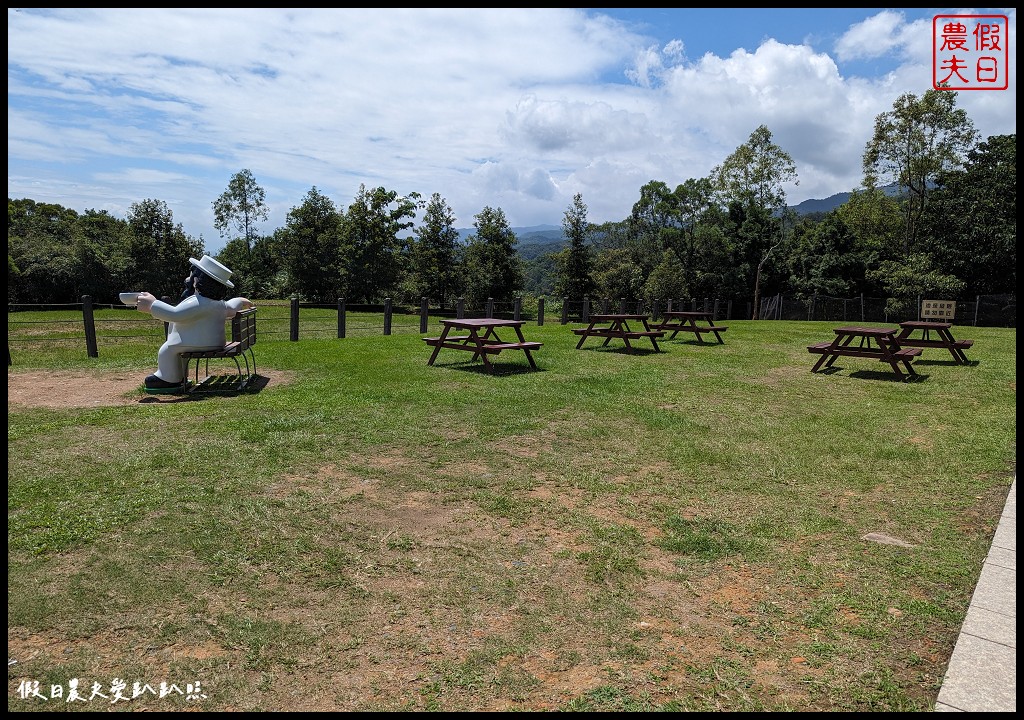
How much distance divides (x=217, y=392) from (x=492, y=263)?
3493cm

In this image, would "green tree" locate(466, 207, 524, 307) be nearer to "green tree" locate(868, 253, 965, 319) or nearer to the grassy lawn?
"green tree" locate(868, 253, 965, 319)

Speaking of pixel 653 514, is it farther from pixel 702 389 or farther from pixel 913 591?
pixel 702 389

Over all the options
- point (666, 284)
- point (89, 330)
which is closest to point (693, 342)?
point (89, 330)

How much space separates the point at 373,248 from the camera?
44.2 metres

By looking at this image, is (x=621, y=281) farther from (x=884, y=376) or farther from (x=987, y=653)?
(x=987, y=653)

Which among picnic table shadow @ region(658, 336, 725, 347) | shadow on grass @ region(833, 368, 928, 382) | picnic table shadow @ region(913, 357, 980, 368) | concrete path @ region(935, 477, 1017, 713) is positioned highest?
picnic table shadow @ region(658, 336, 725, 347)

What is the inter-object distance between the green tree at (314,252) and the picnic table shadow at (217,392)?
118 ft

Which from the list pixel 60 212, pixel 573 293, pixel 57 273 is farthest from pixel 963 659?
pixel 60 212

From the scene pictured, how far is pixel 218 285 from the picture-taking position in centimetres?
823

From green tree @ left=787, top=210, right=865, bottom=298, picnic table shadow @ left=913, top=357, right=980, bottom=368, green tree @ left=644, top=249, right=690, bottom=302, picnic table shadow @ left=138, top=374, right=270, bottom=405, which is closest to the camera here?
picnic table shadow @ left=138, top=374, right=270, bottom=405

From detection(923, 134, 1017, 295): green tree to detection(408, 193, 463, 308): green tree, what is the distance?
92.5 ft

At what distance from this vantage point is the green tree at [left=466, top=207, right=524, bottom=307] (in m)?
42.0

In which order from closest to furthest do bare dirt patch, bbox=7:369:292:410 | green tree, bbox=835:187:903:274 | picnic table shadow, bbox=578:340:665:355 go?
bare dirt patch, bbox=7:369:292:410 → picnic table shadow, bbox=578:340:665:355 → green tree, bbox=835:187:903:274

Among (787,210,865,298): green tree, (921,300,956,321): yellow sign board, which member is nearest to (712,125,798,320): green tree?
(787,210,865,298): green tree
